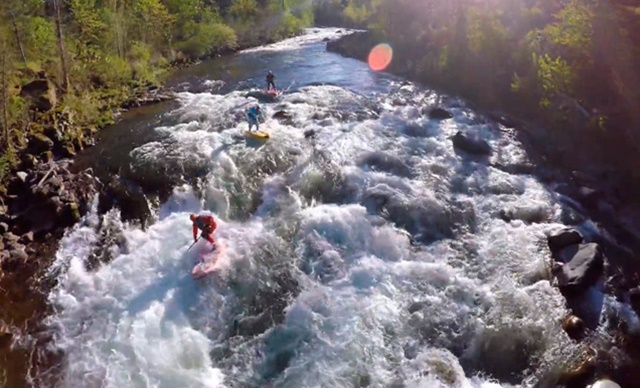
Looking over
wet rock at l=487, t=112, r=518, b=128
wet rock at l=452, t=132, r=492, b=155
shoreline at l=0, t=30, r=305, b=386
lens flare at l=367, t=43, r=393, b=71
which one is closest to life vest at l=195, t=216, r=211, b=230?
shoreline at l=0, t=30, r=305, b=386

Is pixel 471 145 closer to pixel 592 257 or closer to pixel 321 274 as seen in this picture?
pixel 592 257

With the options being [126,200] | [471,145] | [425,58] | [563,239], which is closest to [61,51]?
[126,200]

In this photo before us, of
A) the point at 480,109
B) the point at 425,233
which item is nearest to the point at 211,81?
the point at 480,109

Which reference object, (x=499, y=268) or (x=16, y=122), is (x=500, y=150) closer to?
(x=499, y=268)

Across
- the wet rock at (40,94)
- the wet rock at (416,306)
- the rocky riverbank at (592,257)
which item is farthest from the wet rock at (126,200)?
the rocky riverbank at (592,257)

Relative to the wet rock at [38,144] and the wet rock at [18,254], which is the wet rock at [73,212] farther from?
the wet rock at [38,144]

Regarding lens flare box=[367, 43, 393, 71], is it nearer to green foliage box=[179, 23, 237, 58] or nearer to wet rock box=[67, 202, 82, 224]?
green foliage box=[179, 23, 237, 58]
